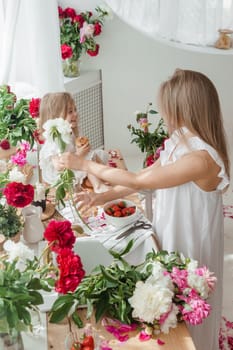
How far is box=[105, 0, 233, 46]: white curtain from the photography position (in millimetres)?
3725

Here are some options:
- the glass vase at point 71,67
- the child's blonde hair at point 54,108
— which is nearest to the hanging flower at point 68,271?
the child's blonde hair at point 54,108

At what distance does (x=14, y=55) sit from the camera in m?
3.27

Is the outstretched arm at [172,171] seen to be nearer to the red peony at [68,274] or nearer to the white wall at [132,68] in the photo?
the red peony at [68,274]

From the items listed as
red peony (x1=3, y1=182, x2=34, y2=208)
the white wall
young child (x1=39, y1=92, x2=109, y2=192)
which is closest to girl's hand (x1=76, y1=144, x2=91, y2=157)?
young child (x1=39, y1=92, x2=109, y2=192)

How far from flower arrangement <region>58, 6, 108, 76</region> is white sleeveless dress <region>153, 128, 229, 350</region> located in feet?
6.09

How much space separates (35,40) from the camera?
10.0 ft

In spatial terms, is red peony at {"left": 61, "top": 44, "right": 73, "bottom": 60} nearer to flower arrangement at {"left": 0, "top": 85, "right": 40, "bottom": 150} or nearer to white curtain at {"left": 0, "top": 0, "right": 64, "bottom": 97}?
white curtain at {"left": 0, "top": 0, "right": 64, "bottom": 97}

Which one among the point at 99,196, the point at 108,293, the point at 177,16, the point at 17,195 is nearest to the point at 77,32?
the point at 177,16

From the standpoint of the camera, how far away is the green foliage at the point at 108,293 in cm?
152

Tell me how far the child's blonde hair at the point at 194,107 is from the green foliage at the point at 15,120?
31.4 inches

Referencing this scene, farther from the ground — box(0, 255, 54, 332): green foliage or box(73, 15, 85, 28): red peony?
box(73, 15, 85, 28): red peony

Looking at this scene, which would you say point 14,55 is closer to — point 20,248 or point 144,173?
point 144,173

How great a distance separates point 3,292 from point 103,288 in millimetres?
340

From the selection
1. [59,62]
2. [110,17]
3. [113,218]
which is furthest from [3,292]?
[110,17]
